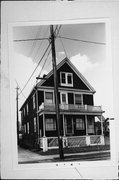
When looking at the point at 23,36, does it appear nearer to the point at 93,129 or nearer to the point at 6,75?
the point at 6,75

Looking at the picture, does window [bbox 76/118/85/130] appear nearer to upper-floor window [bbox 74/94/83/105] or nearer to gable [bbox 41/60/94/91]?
upper-floor window [bbox 74/94/83/105]

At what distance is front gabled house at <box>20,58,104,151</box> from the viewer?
283 centimetres

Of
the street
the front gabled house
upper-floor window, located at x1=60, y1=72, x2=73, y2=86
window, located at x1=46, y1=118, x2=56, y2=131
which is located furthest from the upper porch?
the street

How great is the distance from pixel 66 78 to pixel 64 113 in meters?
0.35

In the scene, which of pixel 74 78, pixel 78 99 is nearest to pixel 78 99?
pixel 78 99

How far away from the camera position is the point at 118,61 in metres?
2.89

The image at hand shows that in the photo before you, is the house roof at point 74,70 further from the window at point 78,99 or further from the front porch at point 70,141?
the front porch at point 70,141

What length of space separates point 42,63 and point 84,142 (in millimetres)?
895

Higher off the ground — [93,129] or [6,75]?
[6,75]

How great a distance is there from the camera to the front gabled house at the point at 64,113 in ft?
9.28

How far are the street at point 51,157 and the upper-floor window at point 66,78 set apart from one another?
713 millimetres

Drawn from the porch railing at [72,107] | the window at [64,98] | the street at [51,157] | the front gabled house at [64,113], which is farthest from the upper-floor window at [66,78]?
the street at [51,157]

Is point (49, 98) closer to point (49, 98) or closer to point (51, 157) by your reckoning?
point (49, 98)

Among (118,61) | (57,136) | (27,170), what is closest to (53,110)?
(57,136)
